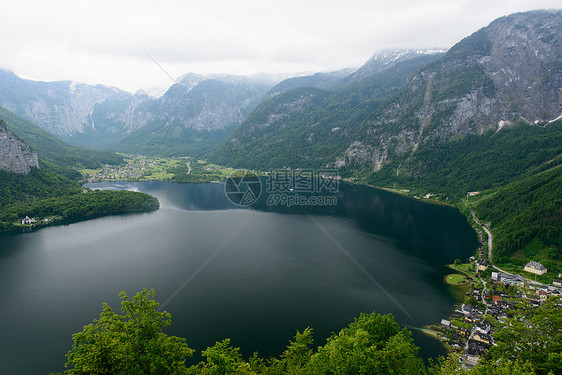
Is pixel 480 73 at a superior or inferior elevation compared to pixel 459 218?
superior

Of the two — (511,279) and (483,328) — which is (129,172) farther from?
(483,328)

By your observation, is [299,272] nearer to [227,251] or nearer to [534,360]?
[227,251]

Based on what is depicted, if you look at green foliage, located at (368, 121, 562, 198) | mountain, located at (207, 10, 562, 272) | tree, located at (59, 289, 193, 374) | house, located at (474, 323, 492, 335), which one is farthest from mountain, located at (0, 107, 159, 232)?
green foliage, located at (368, 121, 562, 198)

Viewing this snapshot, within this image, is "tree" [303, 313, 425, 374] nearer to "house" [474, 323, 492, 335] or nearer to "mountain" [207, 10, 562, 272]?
"house" [474, 323, 492, 335]

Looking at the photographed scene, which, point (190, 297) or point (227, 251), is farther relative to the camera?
point (227, 251)

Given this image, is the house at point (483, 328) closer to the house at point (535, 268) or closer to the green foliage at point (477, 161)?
the house at point (535, 268)

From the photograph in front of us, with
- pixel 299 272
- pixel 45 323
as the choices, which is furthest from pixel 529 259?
pixel 45 323

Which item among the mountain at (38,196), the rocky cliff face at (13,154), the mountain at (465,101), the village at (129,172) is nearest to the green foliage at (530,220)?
the mountain at (465,101)
